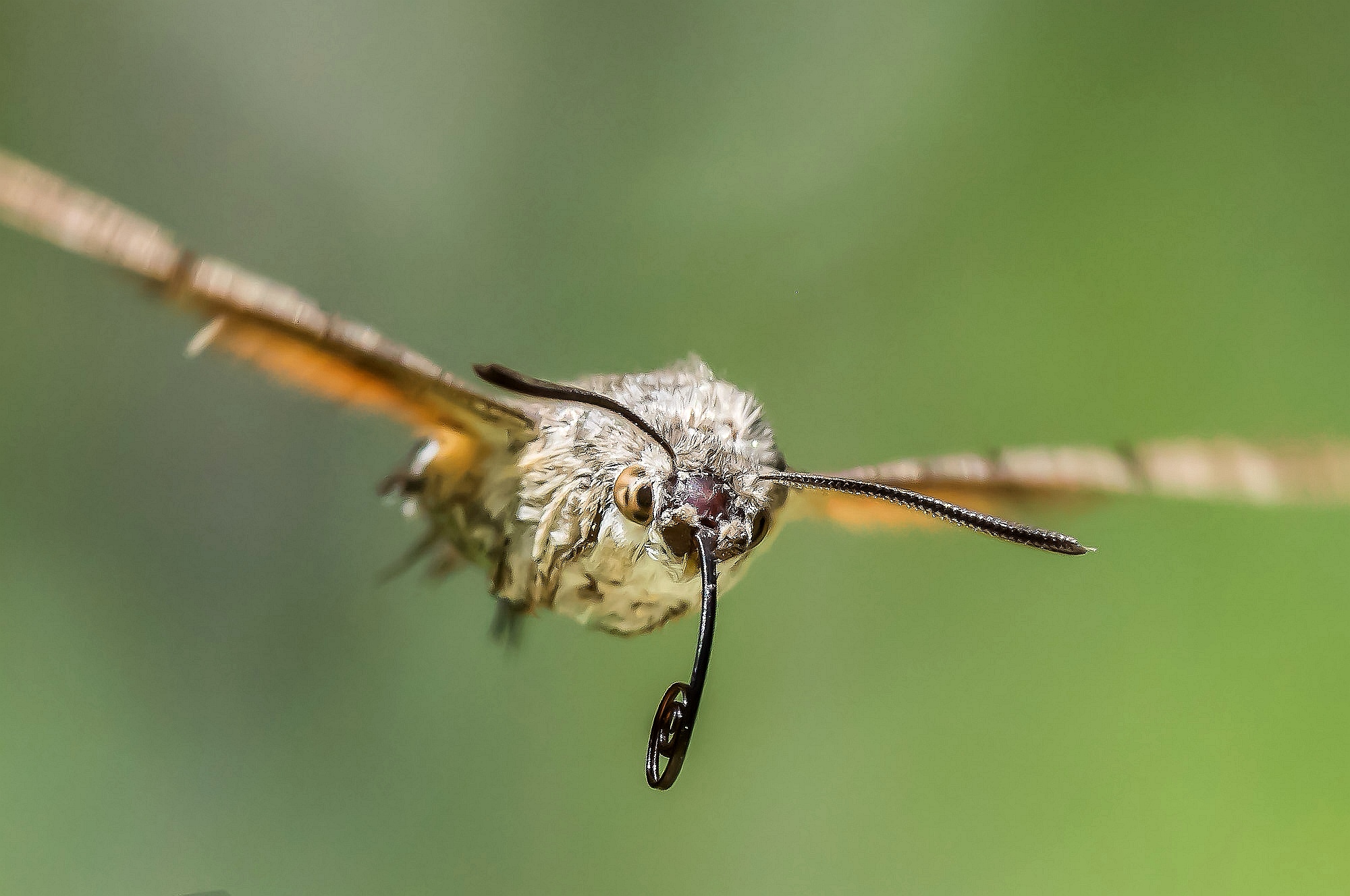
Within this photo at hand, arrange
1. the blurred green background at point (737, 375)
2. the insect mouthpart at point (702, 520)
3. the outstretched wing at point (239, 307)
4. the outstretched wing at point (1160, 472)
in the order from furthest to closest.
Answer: the blurred green background at point (737, 375) → the outstretched wing at point (1160, 472) → the insect mouthpart at point (702, 520) → the outstretched wing at point (239, 307)

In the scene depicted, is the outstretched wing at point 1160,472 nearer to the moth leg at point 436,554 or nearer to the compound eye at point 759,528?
the compound eye at point 759,528

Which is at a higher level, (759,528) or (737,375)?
(737,375)

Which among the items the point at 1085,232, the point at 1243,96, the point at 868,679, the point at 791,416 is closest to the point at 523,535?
the point at 791,416

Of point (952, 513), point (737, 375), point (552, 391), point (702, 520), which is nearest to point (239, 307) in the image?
point (552, 391)

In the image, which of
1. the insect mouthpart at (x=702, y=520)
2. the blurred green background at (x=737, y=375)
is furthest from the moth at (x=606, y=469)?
the blurred green background at (x=737, y=375)

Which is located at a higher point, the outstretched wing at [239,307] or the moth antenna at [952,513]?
the moth antenna at [952,513]

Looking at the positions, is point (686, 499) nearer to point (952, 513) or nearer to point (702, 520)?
point (702, 520)
